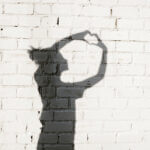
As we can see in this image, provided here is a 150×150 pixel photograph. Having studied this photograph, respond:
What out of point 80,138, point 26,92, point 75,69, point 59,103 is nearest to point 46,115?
point 59,103

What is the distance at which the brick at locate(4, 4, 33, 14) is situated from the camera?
2.79m

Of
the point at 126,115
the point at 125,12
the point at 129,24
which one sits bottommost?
the point at 126,115

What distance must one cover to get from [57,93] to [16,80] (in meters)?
0.46

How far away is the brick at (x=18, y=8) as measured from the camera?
9.15ft

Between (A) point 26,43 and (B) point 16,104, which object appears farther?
(B) point 16,104

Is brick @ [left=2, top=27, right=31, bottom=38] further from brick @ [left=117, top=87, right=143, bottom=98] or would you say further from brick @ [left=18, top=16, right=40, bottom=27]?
brick @ [left=117, top=87, right=143, bottom=98]

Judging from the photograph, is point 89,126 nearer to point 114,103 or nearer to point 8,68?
point 114,103

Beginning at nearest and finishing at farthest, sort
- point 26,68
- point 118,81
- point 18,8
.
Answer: point 18,8 < point 26,68 < point 118,81

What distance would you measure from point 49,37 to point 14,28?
1.20 feet

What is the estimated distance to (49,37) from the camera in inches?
113

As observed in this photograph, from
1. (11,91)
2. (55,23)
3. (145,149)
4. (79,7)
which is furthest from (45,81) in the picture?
(145,149)

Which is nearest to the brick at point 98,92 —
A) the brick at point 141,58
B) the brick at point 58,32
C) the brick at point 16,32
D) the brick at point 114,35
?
the brick at point 141,58

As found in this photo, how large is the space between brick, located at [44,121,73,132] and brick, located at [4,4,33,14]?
122cm

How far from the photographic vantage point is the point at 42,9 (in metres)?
2.82
